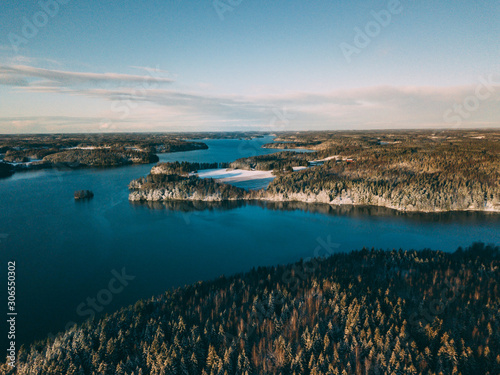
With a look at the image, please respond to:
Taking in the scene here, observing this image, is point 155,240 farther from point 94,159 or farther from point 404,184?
point 94,159

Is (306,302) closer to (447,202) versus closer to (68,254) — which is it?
(68,254)

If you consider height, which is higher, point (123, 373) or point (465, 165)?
point (465, 165)

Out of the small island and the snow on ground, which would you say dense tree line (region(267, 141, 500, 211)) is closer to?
the snow on ground

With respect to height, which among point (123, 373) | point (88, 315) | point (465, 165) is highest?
point (465, 165)

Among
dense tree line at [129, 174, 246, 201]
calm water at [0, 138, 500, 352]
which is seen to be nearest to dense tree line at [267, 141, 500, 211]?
calm water at [0, 138, 500, 352]

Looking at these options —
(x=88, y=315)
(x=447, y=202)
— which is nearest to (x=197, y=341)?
(x=88, y=315)

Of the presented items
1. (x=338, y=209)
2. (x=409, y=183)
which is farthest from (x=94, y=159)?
(x=409, y=183)
